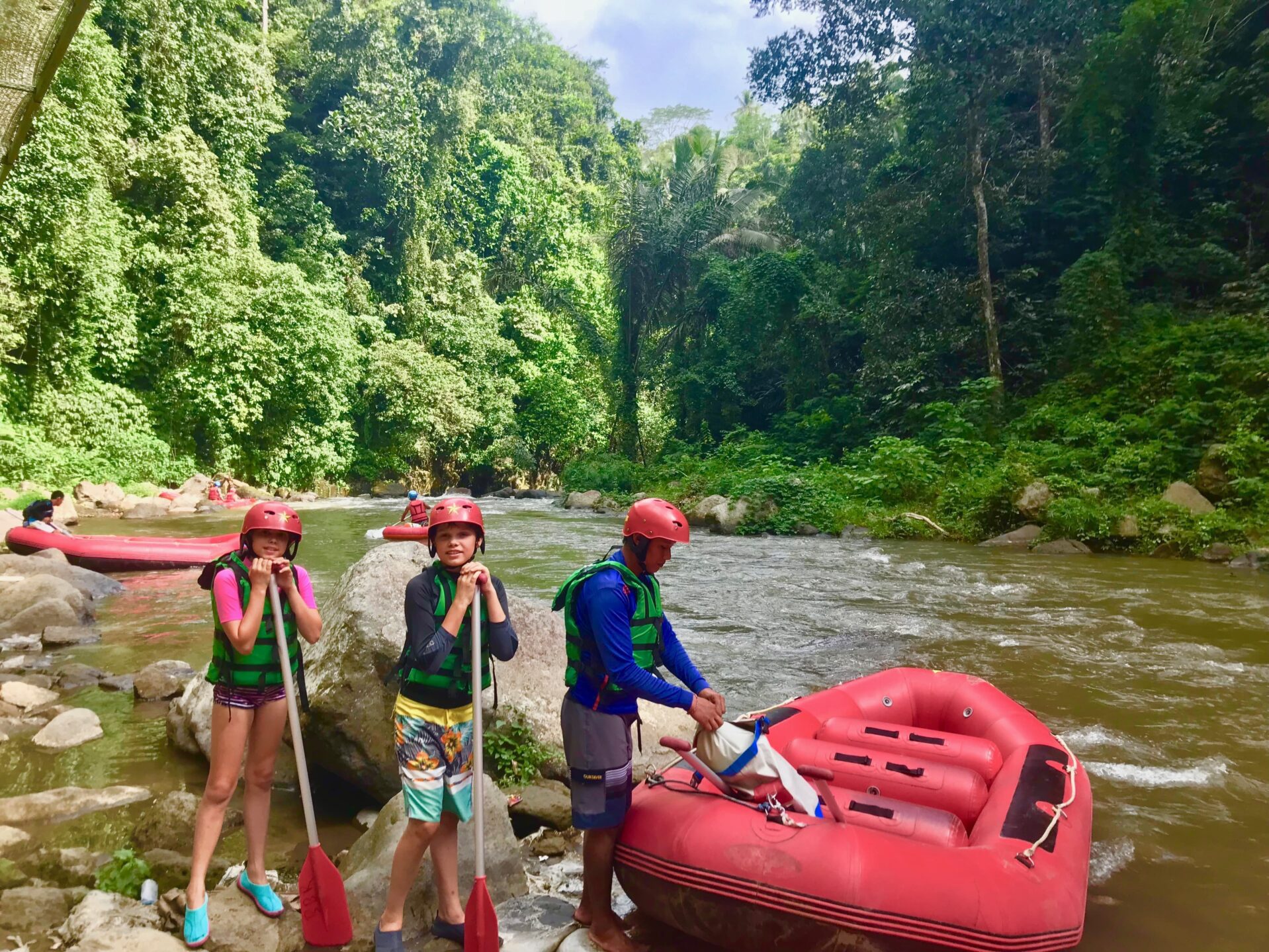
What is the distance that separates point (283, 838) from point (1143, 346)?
16582mm

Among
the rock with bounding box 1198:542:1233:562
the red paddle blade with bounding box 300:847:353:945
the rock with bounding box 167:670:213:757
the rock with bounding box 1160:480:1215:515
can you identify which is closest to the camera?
the red paddle blade with bounding box 300:847:353:945

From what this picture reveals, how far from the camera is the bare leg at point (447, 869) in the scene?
2725 mm

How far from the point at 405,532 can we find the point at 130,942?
364 inches

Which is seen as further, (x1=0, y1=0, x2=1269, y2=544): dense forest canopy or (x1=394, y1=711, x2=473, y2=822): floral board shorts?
(x1=0, y1=0, x2=1269, y2=544): dense forest canopy

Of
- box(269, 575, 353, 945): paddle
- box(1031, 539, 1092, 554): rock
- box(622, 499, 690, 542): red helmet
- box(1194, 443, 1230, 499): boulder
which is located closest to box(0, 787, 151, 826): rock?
box(269, 575, 353, 945): paddle

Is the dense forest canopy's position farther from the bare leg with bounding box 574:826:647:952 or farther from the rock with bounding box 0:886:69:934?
the rock with bounding box 0:886:69:934

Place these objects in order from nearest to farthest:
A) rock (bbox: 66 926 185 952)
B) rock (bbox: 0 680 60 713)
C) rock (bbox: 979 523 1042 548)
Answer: rock (bbox: 66 926 185 952)
rock (bbox: 0 680 60 713)
rock (bbox: 979 523 1042 548)

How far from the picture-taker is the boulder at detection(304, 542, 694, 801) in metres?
3.91

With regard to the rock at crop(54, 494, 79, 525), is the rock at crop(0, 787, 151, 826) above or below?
below

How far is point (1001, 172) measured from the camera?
1864 cm

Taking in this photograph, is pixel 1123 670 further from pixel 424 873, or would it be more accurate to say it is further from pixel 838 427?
pixel 838 427

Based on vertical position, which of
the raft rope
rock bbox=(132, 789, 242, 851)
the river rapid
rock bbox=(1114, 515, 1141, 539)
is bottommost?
the river rapid

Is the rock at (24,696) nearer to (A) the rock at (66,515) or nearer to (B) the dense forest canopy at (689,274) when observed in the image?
(A) the rock at (66,515)

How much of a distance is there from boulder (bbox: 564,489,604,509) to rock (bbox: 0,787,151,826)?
17.8 meters
